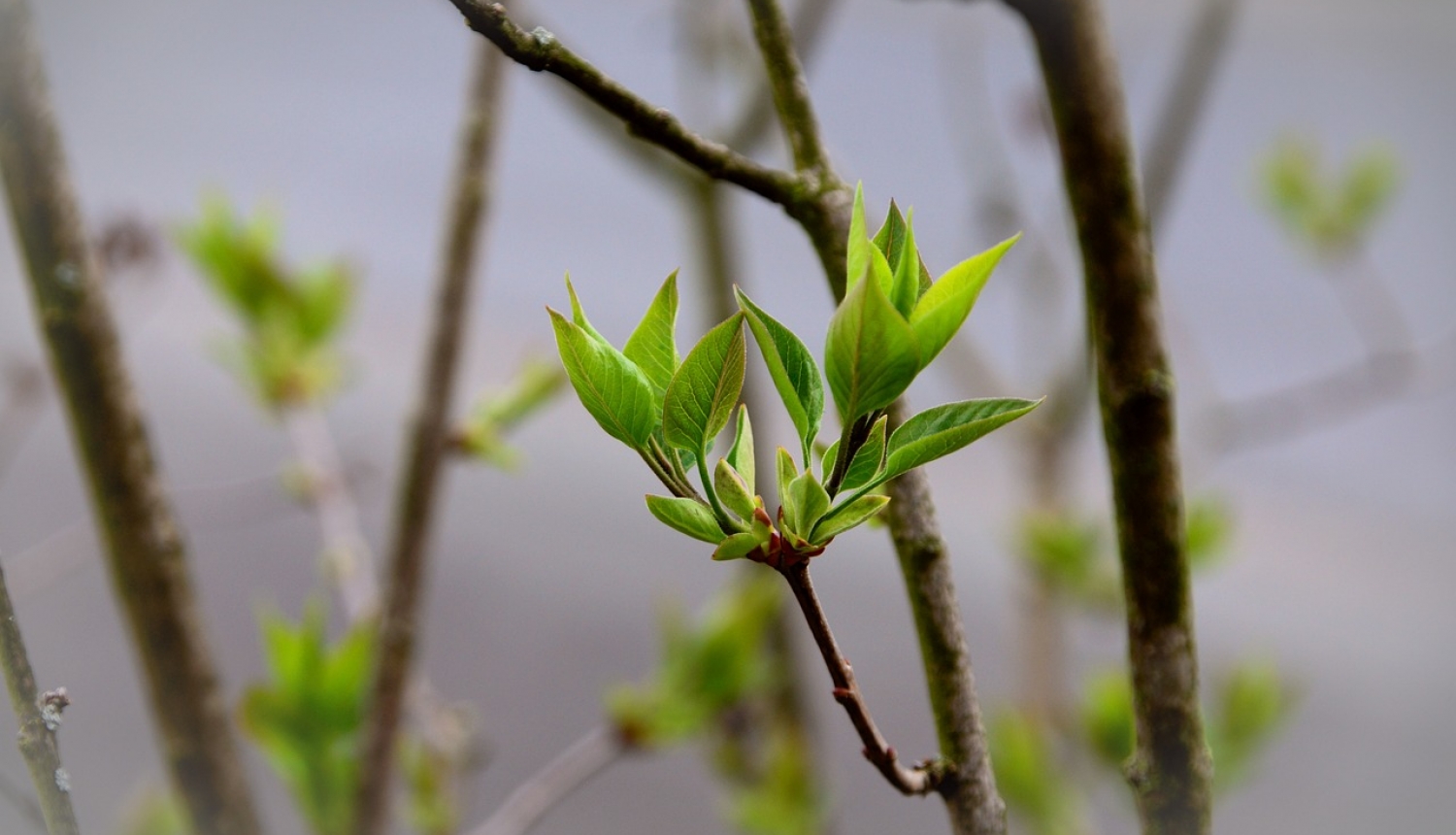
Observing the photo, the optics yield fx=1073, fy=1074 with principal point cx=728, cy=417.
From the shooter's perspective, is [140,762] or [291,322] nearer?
[291,322]

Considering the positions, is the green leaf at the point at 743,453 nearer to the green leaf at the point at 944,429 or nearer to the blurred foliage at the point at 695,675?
the green leaf at the point at 944,429

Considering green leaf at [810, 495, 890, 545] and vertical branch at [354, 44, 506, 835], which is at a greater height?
vertical branch at [354, 44, 506, 835]

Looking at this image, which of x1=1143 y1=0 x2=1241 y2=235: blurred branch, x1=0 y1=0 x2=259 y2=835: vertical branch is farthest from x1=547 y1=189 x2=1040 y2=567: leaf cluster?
x1=1143 y1=0 x2=1241 y2=235: blurred branch

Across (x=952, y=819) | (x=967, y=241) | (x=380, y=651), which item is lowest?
(x=952, y=819)

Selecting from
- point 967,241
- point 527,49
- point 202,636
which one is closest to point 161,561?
point 202,636

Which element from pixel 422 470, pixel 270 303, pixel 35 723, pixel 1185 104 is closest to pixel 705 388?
pixel 35 723

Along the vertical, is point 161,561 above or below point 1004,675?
above

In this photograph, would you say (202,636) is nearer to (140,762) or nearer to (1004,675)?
(140,762)

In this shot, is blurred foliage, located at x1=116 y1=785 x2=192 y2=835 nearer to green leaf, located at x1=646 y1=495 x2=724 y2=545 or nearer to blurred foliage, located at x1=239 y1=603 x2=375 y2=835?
blurred foliage, located at x1=239 y1=603 x2=375 y2=835
